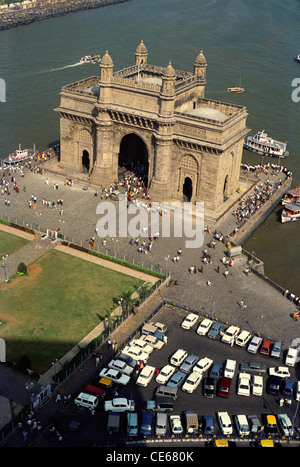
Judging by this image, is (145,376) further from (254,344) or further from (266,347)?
(266,347)

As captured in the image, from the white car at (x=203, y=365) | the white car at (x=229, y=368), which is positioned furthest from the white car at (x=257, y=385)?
the white car at (x=203, y=365)

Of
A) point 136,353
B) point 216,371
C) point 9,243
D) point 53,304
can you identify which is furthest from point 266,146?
point 136,353

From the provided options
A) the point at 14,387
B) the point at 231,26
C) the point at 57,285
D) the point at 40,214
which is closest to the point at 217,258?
the point at 57,285

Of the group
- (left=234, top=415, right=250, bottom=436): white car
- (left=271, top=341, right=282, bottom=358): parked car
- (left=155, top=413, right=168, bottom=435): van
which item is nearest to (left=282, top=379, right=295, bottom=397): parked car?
(left=271, top=341, right=282, bottom=358): parked car

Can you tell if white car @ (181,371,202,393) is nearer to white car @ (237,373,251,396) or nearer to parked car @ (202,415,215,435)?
white car @ (237,373,251,396)

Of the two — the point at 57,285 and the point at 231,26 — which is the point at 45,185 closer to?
the point at 57,285
